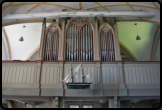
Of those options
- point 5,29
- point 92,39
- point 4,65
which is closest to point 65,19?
point 92,39

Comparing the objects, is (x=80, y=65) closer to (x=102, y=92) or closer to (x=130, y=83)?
(x=102, y=92)

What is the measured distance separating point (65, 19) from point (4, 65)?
4.08 metres

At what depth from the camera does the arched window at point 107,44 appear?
8.41 meters

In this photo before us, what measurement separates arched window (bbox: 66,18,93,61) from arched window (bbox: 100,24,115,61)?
0.60 m

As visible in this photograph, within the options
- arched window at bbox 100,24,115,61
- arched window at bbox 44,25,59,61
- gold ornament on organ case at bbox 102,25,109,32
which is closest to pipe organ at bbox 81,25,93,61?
arched window at bbox 100,24,115,61

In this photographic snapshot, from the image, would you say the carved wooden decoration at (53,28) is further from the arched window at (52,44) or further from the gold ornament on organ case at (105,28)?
the gold ornament on organ case at (105,28)

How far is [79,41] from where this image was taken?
8.70m

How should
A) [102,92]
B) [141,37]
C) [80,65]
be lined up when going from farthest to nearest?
[141,37] < [80,65] < [102,92]

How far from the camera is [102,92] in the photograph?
7453mm

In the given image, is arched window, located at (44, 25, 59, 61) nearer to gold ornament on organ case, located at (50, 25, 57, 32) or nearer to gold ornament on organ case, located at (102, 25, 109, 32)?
gold ornament on organ case, located at (50, 25, 57, 32)

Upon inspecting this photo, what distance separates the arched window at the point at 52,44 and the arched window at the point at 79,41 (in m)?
0.62

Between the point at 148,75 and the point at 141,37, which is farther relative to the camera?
the point at 141,37

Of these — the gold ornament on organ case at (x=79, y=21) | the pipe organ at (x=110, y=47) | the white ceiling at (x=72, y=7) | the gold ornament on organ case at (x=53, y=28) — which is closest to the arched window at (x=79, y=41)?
the gold ornament on organ case at (x=79, y=21)

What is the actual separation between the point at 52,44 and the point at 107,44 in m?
2.95
